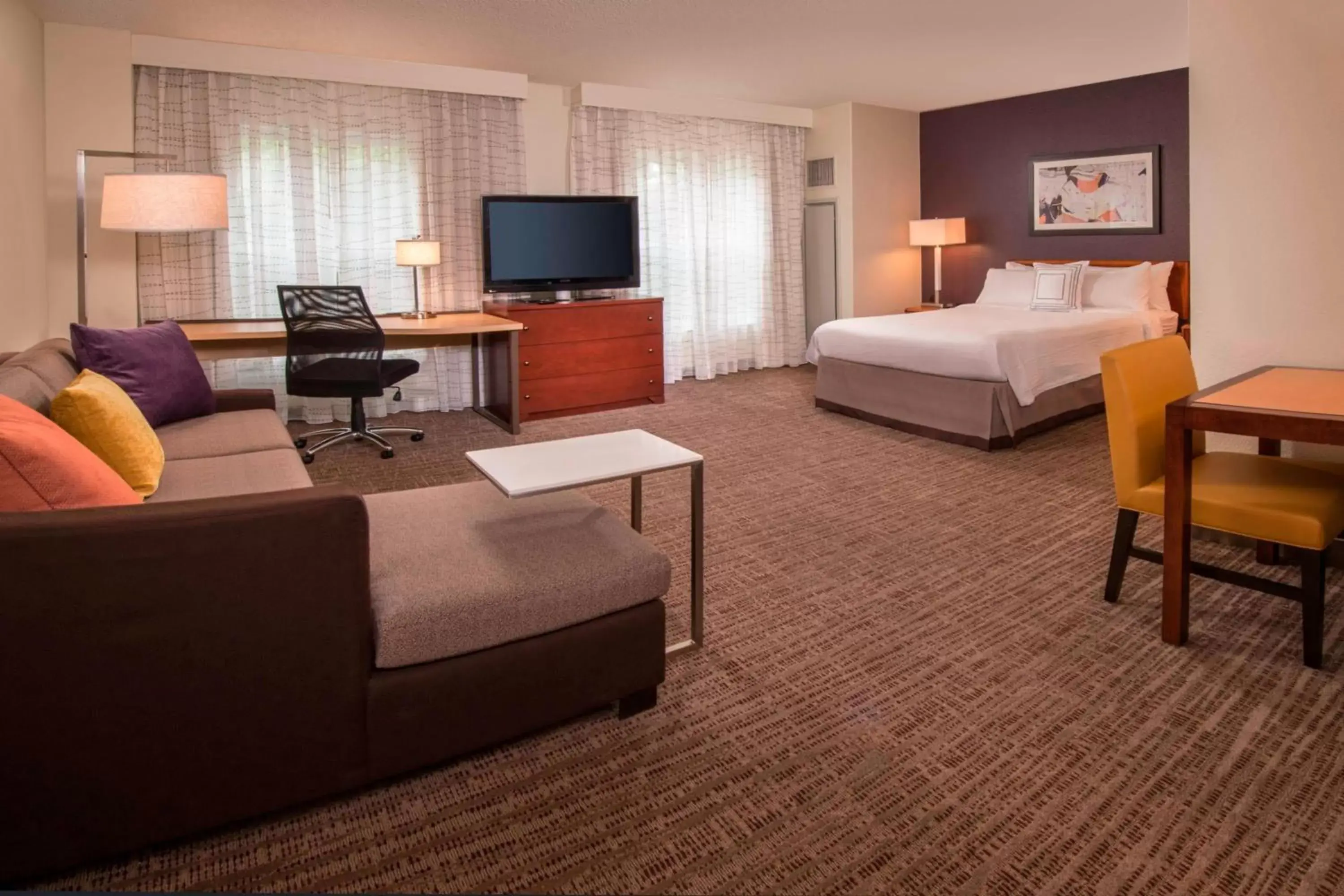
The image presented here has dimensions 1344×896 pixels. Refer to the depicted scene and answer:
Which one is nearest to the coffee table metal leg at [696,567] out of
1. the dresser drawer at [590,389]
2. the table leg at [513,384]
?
the table leg at [513,384]

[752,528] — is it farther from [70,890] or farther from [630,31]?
[630,31]

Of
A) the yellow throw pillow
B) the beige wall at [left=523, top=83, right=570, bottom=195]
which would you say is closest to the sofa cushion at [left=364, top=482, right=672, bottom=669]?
the yellow throw pillow


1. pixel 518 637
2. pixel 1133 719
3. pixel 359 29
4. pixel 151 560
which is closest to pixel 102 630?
pixel 151 560

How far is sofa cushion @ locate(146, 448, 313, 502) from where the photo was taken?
2613mm

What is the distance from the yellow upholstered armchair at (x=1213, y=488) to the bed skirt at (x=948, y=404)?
188 centimetres

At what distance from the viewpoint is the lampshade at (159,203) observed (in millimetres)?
4160

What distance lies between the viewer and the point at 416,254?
222 inches

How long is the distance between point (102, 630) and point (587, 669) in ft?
3.11

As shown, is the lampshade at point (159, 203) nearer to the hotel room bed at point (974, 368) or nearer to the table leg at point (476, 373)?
the table leg at point (476, 373)

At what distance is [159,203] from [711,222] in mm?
4491

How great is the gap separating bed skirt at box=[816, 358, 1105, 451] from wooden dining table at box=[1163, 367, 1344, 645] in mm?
2160

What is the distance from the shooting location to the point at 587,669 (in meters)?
2.00

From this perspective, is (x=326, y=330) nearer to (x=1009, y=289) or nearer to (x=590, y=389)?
(x=590, y=389)

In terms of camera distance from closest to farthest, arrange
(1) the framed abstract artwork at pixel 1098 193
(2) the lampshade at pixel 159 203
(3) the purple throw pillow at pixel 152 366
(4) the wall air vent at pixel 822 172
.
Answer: (3) the purple throw pillow at pixel 152 366, (2) the lampshade at pixel 159 203, (1) the framed abstract artwork at pixel 1098 193, (4) the wall air vent at pixel 822 172
